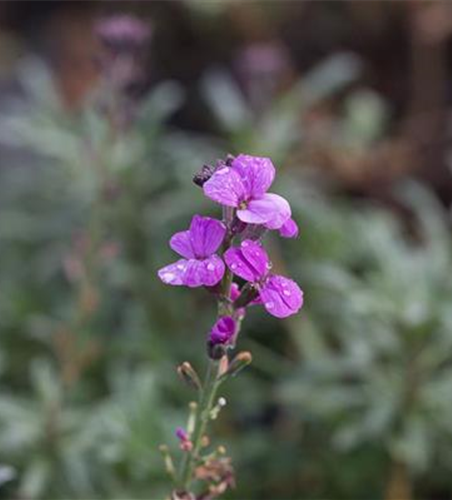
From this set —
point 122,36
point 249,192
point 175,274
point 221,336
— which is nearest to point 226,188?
point 249,192

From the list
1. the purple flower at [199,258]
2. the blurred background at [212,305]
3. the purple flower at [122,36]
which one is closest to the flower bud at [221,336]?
the purple flower at [199,258]

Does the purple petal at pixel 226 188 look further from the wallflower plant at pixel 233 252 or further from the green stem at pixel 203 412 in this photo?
the green stem at pixel 203 412

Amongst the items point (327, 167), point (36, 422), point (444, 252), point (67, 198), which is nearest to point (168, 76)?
point (327, 167)

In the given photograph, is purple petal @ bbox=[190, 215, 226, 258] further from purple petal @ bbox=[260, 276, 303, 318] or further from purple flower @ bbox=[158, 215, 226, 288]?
purple petal @ bbox=[260, 276, 303, 318]

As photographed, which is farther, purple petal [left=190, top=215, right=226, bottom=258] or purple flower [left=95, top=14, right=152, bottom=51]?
purple flower [left=95, top=14, right=152, bottom=51]

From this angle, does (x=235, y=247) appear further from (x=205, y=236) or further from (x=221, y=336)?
(x=221, y=336)

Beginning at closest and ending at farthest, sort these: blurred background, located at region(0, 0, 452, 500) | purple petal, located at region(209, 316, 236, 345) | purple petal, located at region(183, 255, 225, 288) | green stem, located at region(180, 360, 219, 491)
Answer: purple petal, located at region(183, 255, 225, 288) < purple petal, located at region(209, 316, 236, 345) < green stem, located at region(180, 360, 219, 491) < blurred background, located at region(0, 0, 452, 500)

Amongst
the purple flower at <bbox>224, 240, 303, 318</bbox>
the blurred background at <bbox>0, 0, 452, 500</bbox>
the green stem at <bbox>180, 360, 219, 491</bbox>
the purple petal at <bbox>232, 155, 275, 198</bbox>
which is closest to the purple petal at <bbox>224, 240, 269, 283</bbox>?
the purple flower at <bbox>224, 240, 303, 318</bbox>
